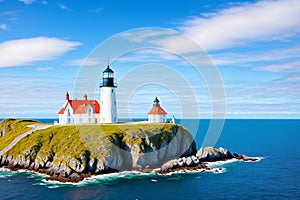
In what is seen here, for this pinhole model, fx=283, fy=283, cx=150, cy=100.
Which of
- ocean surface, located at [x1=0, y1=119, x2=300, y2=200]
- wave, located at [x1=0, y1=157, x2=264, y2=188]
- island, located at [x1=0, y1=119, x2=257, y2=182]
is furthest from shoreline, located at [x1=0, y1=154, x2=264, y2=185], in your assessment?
ocean surface, located at [x1=0, y1=119, x2=300, y2=200]

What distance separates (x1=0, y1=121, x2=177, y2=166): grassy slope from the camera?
78.8 meters

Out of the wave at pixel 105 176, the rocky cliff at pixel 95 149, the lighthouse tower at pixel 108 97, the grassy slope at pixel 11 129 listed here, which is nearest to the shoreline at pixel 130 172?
the wave at pixel 105 176

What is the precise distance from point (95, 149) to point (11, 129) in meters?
47.9

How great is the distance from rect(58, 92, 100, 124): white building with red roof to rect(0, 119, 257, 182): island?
7.35 m

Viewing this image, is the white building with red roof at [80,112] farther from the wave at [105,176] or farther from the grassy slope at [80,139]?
the wave at [105,176]

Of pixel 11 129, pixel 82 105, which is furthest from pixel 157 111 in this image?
pixel 11 129

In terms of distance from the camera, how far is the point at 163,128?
9050 centimetres

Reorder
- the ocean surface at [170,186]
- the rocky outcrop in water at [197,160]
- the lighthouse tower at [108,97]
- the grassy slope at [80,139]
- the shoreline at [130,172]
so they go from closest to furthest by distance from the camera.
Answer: the ocean surface at [170,186], the shoreline at [130,172], the grassy slope at [80,139], the rocky outcrop in water at [197,160], the lighthouse tower at [108,97]

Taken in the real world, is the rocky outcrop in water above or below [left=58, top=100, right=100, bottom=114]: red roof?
below

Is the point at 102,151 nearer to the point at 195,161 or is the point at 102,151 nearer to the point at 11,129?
the point at 195,161

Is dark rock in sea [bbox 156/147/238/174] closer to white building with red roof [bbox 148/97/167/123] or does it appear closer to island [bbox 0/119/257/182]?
island [bbox 0/119/257/182]

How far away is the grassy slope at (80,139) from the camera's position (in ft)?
259

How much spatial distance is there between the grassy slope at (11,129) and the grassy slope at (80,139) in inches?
339

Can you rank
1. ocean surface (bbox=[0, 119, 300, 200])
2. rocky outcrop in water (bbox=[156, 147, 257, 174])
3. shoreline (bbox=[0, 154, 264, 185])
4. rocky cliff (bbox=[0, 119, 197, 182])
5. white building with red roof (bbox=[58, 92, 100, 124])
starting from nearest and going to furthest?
1. ocean surface (bbox=[0, 119, 300, 200])
2. shoreline (bbox=[0, 154, 264, 185])
3. rocky cliff (bbox=[0, 119, 197, 182])
4. rocky outcrop in water (bbox=[156, 147, 257, 174])
5. white building with red roof (bbox=[58, 92, 100, 124])
